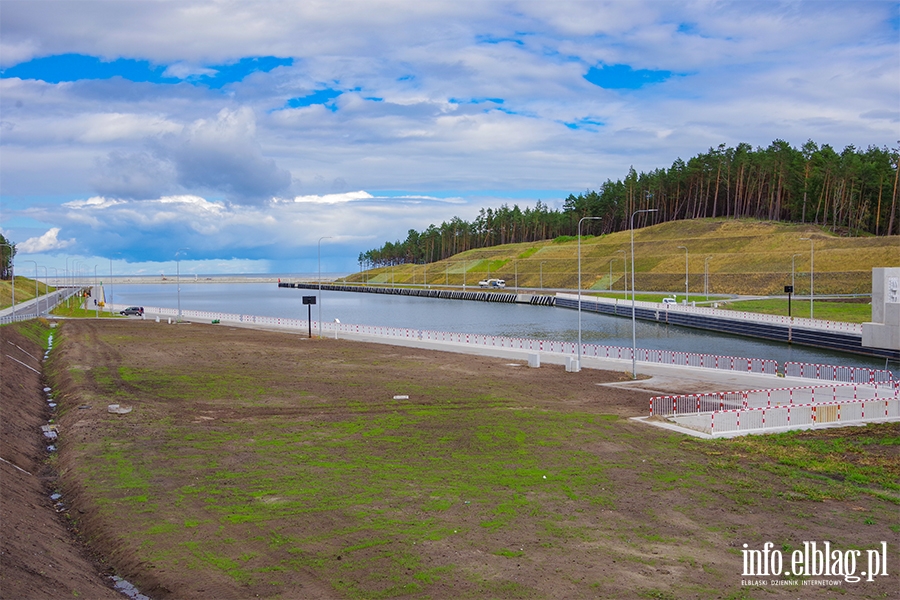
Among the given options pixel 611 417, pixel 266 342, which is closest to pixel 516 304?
pixel 266 342

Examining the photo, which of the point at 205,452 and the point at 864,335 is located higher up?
the point at 864,335

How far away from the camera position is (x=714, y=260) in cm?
13350

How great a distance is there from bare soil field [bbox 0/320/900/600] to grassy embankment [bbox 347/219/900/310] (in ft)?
293

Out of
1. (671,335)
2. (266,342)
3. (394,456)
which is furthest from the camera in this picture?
(671,335)

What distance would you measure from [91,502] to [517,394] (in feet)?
64.9

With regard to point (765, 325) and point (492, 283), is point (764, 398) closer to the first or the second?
point (765, 325)

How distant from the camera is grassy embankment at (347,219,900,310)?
108500mm

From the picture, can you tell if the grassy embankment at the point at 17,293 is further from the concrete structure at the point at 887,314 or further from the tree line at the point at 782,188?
the concrete structure at the point at 887,314

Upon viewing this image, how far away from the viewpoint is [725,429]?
26359mm

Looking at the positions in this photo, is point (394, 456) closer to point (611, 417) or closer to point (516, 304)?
point (611, 417)

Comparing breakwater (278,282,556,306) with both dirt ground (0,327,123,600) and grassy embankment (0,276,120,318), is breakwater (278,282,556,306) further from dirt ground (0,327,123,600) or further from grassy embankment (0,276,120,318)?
dirt ground (0,327,123,600)

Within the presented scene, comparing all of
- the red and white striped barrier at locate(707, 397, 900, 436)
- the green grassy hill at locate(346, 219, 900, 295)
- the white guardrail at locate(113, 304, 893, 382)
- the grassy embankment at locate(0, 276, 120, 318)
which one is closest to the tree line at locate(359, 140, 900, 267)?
the green grassy hill at locate(346, 219, 900, 295)

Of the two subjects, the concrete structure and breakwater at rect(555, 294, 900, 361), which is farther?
breakwater at rect(555, 294, 900, 361)

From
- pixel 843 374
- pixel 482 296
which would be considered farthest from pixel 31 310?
pixel 843 374
